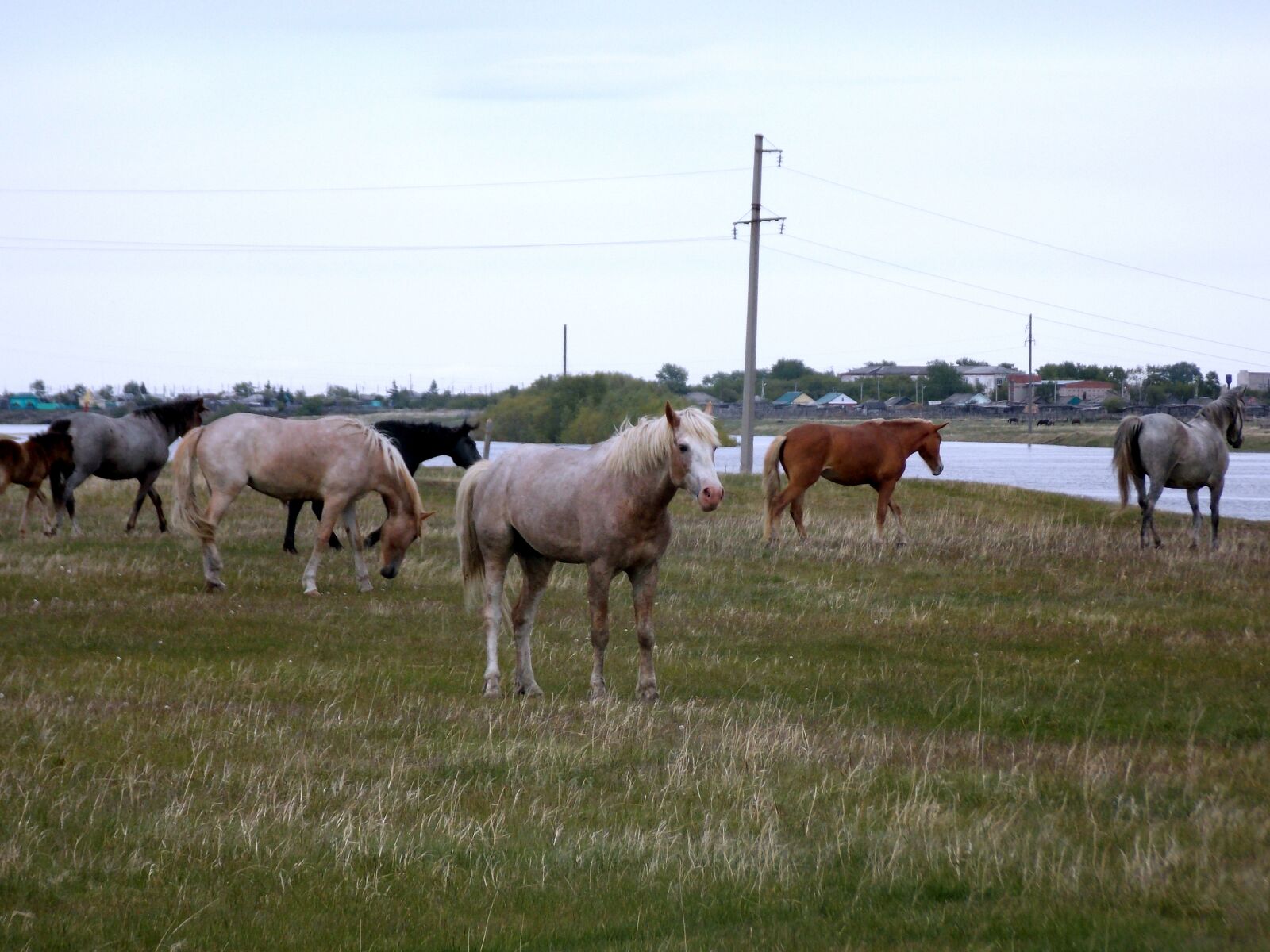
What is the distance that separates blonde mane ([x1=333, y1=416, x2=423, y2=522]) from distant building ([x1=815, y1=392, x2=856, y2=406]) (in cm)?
8042

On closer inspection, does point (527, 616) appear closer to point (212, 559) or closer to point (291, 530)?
point (212, 559)

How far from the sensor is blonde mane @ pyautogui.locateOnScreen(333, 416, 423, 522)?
46.0 feet

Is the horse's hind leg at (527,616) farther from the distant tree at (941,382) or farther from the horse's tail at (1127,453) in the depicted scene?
the distant tree at (941,382)

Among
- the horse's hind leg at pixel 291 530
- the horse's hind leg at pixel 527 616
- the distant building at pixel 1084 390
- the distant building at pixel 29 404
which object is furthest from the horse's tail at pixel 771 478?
the distant building at pixel 1084 390

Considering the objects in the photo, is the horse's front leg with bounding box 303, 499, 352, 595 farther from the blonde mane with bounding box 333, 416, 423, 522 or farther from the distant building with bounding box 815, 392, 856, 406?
the distant building with bounding box 815, 392, 856, 406

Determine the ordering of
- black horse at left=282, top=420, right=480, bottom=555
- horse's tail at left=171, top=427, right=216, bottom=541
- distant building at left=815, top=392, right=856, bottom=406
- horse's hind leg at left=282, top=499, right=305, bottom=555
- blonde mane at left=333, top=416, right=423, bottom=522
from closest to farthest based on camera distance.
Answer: horse's tail at left=171, top=427, right=216, bottom=541 < blonde mane at left=333, top=416, right=423, bottom=522 < horse's hind leg at left=282, top=499, right=305, bottom=555 < black horse at left=282, top=420, right=480, bottom=555 < distant building at left=815, top=392, right=856, bottom=406

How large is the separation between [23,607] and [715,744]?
25.1ft

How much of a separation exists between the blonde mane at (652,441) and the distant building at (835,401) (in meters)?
85.7

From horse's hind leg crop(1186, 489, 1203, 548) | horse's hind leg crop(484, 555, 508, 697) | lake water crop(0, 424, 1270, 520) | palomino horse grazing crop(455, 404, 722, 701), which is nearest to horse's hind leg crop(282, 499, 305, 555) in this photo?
lake water crop(0, 424, 1270, 520)


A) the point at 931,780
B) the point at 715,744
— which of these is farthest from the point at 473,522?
the point at 931,780

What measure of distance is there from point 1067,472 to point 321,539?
4309 centimetres

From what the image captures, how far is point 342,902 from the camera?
4.62 meters

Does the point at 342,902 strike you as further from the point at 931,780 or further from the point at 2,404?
the point at 2,404

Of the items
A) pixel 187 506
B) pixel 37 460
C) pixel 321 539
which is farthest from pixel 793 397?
pixel 187 506
